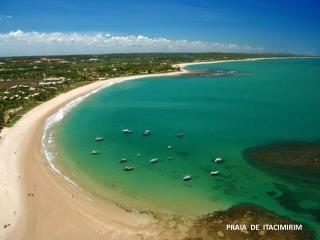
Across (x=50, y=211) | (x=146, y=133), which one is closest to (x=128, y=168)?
(x=50, y=211)

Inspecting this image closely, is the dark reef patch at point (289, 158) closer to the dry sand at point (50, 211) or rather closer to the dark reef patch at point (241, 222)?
the dark reef patch at point (241, 222)

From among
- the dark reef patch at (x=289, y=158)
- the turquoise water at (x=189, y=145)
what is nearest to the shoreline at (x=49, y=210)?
the turquoise water at (x=189, y=145)

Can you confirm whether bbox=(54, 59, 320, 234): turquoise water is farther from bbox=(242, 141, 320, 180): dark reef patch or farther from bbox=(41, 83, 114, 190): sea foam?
bbox=(242, 141, 320, 180): dark reef patch

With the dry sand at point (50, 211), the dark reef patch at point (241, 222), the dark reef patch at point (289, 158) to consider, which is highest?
the dark reef patch at point (289, 158)

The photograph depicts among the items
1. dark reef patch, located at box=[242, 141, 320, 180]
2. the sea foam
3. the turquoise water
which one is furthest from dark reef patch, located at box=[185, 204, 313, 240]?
the sea foam

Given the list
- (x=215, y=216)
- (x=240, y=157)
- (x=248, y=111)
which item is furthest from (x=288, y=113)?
(x=215, y=216)

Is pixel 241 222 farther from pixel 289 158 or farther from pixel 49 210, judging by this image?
pixel 289 158

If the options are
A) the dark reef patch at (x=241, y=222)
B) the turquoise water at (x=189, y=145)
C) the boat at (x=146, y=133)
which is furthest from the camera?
the boat at (x=146, y=133)
